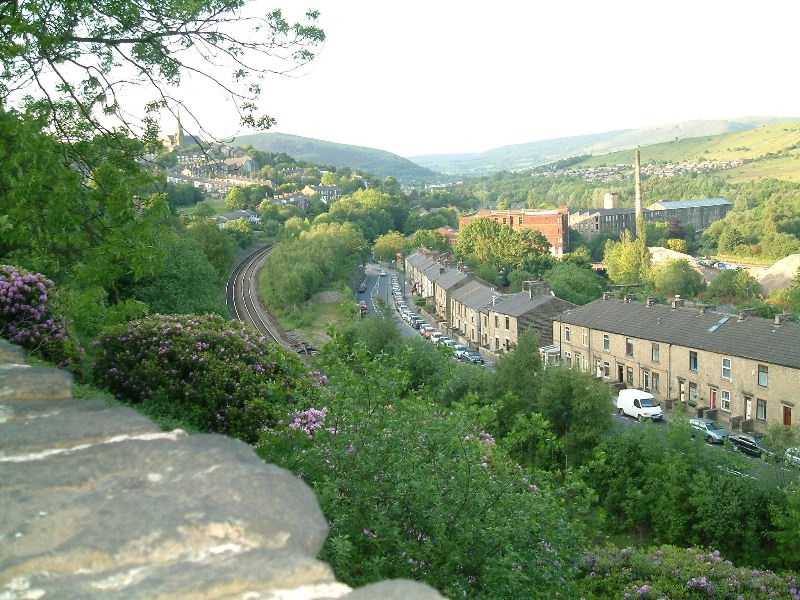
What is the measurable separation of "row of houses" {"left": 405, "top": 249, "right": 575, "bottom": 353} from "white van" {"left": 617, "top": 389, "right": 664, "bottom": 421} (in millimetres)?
6918

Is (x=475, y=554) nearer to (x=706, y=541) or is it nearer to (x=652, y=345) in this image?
(x=706, y=541)

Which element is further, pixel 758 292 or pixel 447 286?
pixel 758 292

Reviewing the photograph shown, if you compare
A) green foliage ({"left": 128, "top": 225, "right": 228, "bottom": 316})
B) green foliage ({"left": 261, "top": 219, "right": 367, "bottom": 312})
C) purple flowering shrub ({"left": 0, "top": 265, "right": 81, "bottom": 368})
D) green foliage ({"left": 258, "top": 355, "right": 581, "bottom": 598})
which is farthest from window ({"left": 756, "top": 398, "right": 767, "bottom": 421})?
green foliage ({"left": 261, "top": 219, "right": 367, "bottom": 312})

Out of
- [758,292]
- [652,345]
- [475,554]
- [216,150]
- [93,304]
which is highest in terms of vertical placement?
[216,150]

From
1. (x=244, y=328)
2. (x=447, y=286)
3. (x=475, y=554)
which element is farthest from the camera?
(x=447, y=286)

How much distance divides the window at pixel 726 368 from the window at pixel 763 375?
5.12 feet

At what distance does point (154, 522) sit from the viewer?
236 cm

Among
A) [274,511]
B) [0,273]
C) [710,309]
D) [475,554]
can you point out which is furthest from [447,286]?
[274,511]

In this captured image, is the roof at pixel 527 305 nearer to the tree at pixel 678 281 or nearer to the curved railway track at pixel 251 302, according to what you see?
the curved railway track at pixel 251 302

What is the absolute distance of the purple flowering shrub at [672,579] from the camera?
40.1ft

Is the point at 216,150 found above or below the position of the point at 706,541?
above

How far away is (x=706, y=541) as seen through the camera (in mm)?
18188

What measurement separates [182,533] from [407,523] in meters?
5.24

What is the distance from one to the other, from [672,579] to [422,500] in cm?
771
